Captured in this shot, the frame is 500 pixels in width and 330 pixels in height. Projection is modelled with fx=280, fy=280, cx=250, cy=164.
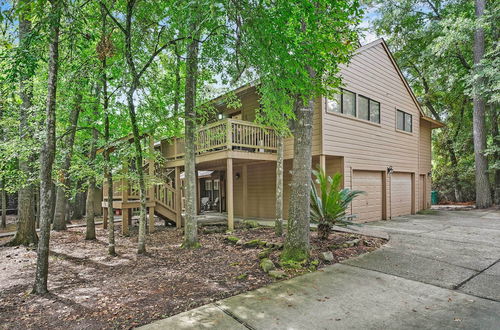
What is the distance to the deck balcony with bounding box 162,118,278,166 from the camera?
887 centimetres

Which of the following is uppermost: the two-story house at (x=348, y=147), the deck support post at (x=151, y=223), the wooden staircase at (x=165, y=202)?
the two-story house at (x=348, y=147)

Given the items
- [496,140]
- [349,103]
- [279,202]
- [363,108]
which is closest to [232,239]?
[279,202]

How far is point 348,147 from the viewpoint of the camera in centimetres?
1012

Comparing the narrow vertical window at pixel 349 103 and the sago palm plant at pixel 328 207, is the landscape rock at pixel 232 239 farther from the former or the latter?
the narrow vertical window at pixel 349 103

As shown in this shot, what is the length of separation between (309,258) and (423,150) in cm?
1361

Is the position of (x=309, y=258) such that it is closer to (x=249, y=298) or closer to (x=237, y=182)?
(x=249, y=298)

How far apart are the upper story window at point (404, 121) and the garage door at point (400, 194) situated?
2186mm

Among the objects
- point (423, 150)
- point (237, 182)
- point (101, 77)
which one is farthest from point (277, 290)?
point (423, 150)

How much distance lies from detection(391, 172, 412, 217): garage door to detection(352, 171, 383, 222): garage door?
3.94ft

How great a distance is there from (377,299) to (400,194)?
35.5ft

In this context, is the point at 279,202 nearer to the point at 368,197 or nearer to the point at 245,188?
the point at 245,188

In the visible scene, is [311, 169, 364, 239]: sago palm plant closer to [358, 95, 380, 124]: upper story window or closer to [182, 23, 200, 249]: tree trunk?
[182, 23, 200, 249]: tree trunk

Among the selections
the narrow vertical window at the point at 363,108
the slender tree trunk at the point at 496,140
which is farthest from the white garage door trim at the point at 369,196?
the slender tree trunk at the point at 496,140

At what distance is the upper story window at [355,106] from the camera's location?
990 cm
